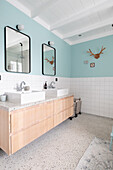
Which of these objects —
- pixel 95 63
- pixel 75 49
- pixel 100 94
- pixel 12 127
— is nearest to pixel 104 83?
pixel 100 94

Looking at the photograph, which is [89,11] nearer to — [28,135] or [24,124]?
[24,124]

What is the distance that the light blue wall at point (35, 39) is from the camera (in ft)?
5.62

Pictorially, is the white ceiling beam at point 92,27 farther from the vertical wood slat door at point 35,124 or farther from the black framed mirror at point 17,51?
the vertical wood slat door at point 35,124

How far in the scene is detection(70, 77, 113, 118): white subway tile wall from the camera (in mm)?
2996

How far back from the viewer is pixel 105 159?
1390 mm

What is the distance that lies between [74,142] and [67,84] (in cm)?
208

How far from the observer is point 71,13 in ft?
7.20

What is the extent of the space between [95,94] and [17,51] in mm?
2624

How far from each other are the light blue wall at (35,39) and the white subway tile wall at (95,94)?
642 mm

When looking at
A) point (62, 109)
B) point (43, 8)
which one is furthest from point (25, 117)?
point (43, 8)

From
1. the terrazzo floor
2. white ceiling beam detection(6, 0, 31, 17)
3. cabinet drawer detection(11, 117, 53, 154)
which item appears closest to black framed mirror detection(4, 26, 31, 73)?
white ceiling beam detection(6, 0, 31, 17)

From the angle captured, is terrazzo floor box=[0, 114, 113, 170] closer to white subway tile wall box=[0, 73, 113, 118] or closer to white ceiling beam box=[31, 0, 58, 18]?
white subway tile wall box=[0, 73, 113, 118]

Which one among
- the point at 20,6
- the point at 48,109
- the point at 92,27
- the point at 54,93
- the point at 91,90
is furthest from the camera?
the point at 91,90

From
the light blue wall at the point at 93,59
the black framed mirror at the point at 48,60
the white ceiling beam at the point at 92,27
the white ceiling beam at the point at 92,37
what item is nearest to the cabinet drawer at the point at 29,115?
the black framed mirror at the point at 48,60
